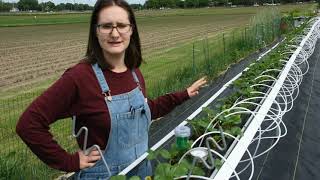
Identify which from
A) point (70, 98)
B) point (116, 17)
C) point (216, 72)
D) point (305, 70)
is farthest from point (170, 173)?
point (216, 72)

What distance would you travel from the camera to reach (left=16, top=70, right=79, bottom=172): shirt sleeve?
1780 millimetres

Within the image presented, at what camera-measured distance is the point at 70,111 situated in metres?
1.93

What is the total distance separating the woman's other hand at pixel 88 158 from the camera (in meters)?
1.91

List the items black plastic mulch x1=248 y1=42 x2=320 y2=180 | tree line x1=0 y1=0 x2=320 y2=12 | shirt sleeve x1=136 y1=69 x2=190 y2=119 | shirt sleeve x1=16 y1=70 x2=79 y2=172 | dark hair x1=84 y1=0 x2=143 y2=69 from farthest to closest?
tree line x1=0 y1=0 x2=320 y2=12, black plastic mulch x1=248 y1=42 x2=320 y2=180, shirt sleeve x1=136 y1=69 x2=190 y2=119, dark hair x1=84 y1=0 x2=143 y2=69, shirt sleeve x1=16 y1=70 x2=79 y2=172

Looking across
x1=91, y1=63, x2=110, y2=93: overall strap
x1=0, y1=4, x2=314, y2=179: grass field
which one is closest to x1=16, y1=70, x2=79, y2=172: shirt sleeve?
x1=91, y1=63, x2=110, y2=93: overall strap

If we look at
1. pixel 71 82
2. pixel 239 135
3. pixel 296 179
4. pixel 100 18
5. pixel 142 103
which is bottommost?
pixel 296 179

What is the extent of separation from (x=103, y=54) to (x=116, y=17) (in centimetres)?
18

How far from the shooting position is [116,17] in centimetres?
199

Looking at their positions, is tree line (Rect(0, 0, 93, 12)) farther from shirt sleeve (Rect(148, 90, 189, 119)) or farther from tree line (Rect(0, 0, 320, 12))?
shirt sleeve (Rect(148, 90, 189, 119))

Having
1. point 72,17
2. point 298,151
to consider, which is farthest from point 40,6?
point 298,151

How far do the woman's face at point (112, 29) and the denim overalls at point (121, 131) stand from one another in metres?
0.11

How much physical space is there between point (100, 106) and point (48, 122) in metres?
0.23

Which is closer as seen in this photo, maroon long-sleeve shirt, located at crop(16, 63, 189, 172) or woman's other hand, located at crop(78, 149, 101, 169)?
maroon long-sleeve shirt, located at crop(16, 63, 189, 172)

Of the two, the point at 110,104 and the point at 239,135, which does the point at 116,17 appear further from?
the point at 239,135
